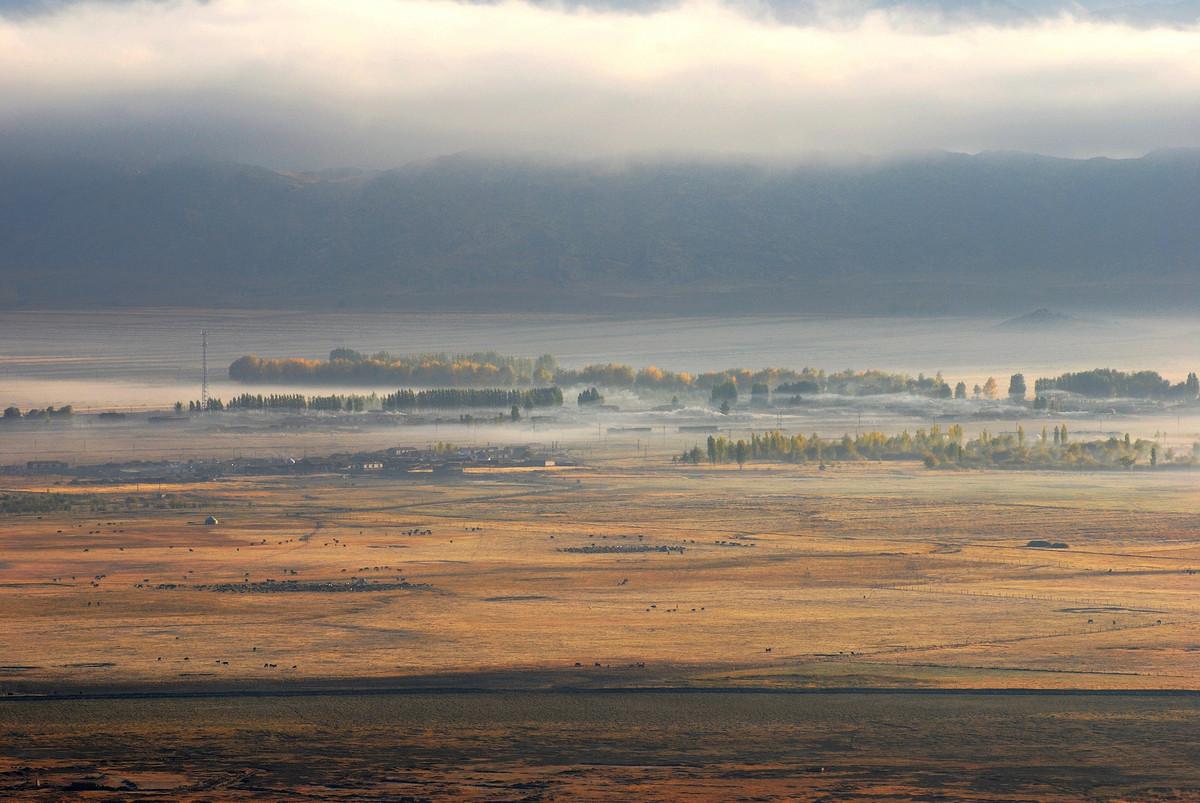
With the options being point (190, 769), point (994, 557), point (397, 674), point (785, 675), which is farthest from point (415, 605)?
point (994, 557)

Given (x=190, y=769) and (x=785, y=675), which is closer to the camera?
(x=190, y=769)

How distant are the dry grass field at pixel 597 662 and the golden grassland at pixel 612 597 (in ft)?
1.20

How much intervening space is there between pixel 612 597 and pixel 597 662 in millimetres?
24155

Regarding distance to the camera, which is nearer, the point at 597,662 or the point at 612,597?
the point at 597,662

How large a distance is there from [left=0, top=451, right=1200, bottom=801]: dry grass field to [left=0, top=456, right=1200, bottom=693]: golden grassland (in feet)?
1.20

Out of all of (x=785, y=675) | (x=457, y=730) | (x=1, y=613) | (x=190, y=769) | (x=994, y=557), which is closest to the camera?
(x=190, y=769)

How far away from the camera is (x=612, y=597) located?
4754 inches

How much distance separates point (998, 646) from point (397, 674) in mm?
31482

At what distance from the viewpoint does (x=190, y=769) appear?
3071 inches

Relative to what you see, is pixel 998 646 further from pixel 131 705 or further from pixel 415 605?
pixel 131 705

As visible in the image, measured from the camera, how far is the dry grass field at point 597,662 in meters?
78.1

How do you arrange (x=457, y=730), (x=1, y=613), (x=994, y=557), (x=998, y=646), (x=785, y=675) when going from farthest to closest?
1. (x=994, y=557)
2. (x=1, y=613)
3. (x=998, y=646)
4. (x=785, y=675)
5. (x=457, y=730)

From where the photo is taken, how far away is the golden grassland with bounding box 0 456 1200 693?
314 ft

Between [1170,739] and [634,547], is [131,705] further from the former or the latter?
[634,547]
